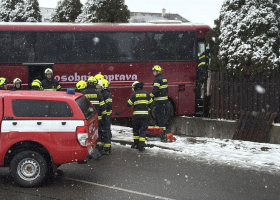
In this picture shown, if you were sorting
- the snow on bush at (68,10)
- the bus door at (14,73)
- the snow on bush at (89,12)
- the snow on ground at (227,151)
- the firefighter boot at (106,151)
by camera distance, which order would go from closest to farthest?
the snow on ground at (227,151)
the firefighter boot at (106,151)
the bus door at (14,73)
the snow on bush at (89,12)
the snow on bush at (68,10)

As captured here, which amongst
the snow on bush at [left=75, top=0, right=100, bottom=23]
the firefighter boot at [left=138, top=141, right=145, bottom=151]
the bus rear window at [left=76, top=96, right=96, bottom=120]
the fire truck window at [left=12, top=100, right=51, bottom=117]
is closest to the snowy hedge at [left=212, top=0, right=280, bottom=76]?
the firefighter boot at [left=138, top=141, right=145, bottom=151]

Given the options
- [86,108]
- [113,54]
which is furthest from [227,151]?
[113,54]

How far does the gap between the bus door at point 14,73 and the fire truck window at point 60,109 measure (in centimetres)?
666

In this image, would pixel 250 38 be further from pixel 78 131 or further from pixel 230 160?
pixel 78 131

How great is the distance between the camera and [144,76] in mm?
13727

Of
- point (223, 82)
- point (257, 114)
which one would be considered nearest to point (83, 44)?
point (223, 82)

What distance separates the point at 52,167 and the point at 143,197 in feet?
5.50

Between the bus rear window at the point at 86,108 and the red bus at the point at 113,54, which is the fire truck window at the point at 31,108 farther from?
the red bus at the point at 113,54

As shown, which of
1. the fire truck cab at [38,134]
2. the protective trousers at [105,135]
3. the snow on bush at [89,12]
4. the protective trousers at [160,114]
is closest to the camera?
the fire truck cab at [38,134]

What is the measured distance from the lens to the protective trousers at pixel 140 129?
10164 mm

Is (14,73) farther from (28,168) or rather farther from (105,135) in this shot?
(28,168)

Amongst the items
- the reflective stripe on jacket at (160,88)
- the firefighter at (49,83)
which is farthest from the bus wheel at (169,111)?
the firefighter at (49,83)

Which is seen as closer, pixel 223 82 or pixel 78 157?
pixel 78 157

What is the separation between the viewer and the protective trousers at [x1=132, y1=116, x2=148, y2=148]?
400 inches
